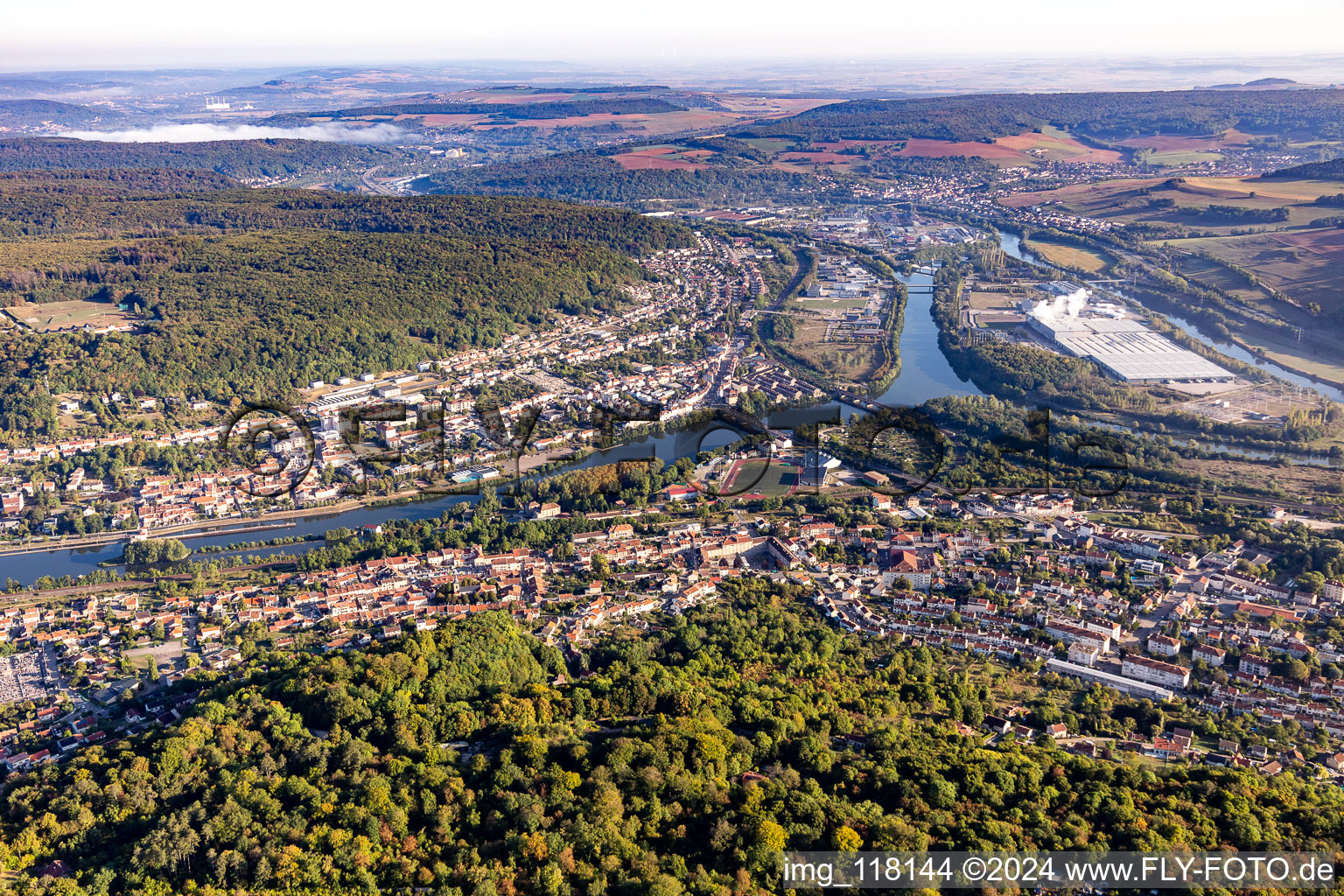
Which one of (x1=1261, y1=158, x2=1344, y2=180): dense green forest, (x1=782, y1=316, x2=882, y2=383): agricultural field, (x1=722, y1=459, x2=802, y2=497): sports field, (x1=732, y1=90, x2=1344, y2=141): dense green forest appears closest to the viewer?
(x1=722, y1=459, x2=802, y2=497): sports field

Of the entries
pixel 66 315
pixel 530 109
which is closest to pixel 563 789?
pixel 66 315

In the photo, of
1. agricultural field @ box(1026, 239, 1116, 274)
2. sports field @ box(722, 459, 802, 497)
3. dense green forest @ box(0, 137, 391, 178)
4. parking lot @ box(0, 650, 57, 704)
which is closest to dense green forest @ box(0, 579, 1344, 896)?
parking lot @ box(0, 650, 57, 704)

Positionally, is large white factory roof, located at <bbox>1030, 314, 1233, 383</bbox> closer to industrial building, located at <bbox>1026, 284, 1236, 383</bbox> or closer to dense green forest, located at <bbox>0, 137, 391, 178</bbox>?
industrial building, located at <bbox>1026, 284, 1236, 383</bbox>

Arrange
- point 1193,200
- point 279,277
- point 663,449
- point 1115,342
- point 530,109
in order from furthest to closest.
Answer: point 530,109 < point 1193,200 < point 279,277 < point 1115,342 < point 663,449

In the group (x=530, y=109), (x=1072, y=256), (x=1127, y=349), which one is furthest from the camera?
(x=530, y=109)

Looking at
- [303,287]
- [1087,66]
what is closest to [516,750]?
[303,287]

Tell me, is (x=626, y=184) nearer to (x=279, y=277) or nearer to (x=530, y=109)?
(x=279, y=277)
